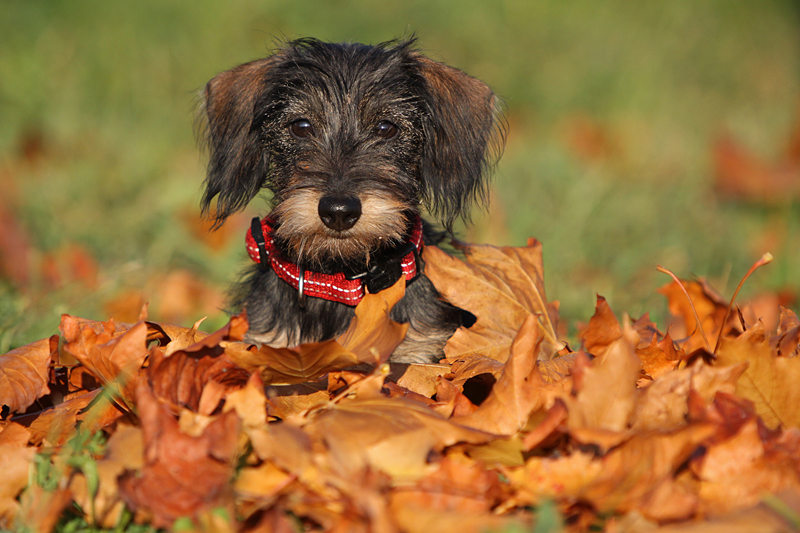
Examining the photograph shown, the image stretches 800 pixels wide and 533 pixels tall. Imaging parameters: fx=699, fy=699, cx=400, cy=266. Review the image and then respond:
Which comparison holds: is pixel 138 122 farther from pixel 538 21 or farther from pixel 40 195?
pixel 538 21

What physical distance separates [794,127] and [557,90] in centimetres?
305

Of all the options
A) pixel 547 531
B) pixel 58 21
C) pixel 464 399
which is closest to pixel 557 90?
pixel 58 21

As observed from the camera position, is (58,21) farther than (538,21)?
No

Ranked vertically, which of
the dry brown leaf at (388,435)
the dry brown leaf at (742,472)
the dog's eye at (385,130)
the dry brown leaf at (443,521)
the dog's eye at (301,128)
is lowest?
the dry brown leaf at (443,521)

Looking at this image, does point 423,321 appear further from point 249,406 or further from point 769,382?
point 769,382

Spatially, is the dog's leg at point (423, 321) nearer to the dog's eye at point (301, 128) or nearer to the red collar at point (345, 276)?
the red collar at point (345, 276)

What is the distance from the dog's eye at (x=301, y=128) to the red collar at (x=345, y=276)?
15.1 inches

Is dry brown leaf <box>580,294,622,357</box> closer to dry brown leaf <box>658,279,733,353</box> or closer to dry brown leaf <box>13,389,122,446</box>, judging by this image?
dry brown leaf <box>658,279,733,353</box>

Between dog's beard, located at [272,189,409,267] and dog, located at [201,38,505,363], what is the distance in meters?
0.02

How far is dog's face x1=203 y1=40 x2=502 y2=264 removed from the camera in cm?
276

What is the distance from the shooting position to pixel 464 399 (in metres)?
2.02

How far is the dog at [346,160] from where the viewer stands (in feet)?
8.81

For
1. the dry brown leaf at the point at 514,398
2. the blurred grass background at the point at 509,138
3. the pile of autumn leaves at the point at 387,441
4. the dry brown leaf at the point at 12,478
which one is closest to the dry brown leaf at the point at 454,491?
the pile of autumn leaves at the point at 387,441

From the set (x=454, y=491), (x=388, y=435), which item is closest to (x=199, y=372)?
(x=388, y=435)
